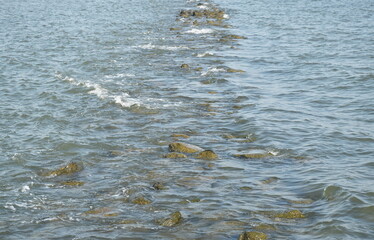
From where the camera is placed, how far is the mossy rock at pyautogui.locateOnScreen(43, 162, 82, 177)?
46.8ft

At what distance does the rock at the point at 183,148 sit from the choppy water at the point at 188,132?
13.1 inches

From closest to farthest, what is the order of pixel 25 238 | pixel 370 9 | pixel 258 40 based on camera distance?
pixel 25 238 → pixel 258 40 → pixel 370 9

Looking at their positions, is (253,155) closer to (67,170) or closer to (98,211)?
(67,170)

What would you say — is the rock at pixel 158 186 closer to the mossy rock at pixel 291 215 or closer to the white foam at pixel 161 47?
the mossy rock at pixel 291 215

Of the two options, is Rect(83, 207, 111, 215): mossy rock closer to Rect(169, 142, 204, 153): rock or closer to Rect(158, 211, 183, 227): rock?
Rect(158, 211, 183, 227): rock

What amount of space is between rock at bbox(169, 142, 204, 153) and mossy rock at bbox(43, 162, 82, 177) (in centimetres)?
272

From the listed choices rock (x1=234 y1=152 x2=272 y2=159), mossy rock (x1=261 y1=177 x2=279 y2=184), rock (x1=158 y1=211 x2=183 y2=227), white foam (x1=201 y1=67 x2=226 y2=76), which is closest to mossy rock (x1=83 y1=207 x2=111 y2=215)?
rock (x1=158 y1=211 x2=183 y2=227)

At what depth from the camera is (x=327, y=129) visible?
17.9 meters

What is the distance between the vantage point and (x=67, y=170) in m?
14.4

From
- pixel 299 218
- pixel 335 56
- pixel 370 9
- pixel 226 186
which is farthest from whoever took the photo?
pixel 370 9

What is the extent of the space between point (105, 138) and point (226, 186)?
5241 millimetres

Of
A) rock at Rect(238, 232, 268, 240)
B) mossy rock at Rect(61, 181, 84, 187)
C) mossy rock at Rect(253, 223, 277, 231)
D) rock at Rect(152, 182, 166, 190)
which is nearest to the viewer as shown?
rock at Rect(238, 232, 268, 240)

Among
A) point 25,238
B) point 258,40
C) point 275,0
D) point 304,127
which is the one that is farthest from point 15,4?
point 25,238

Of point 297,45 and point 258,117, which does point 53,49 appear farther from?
point 258,117
